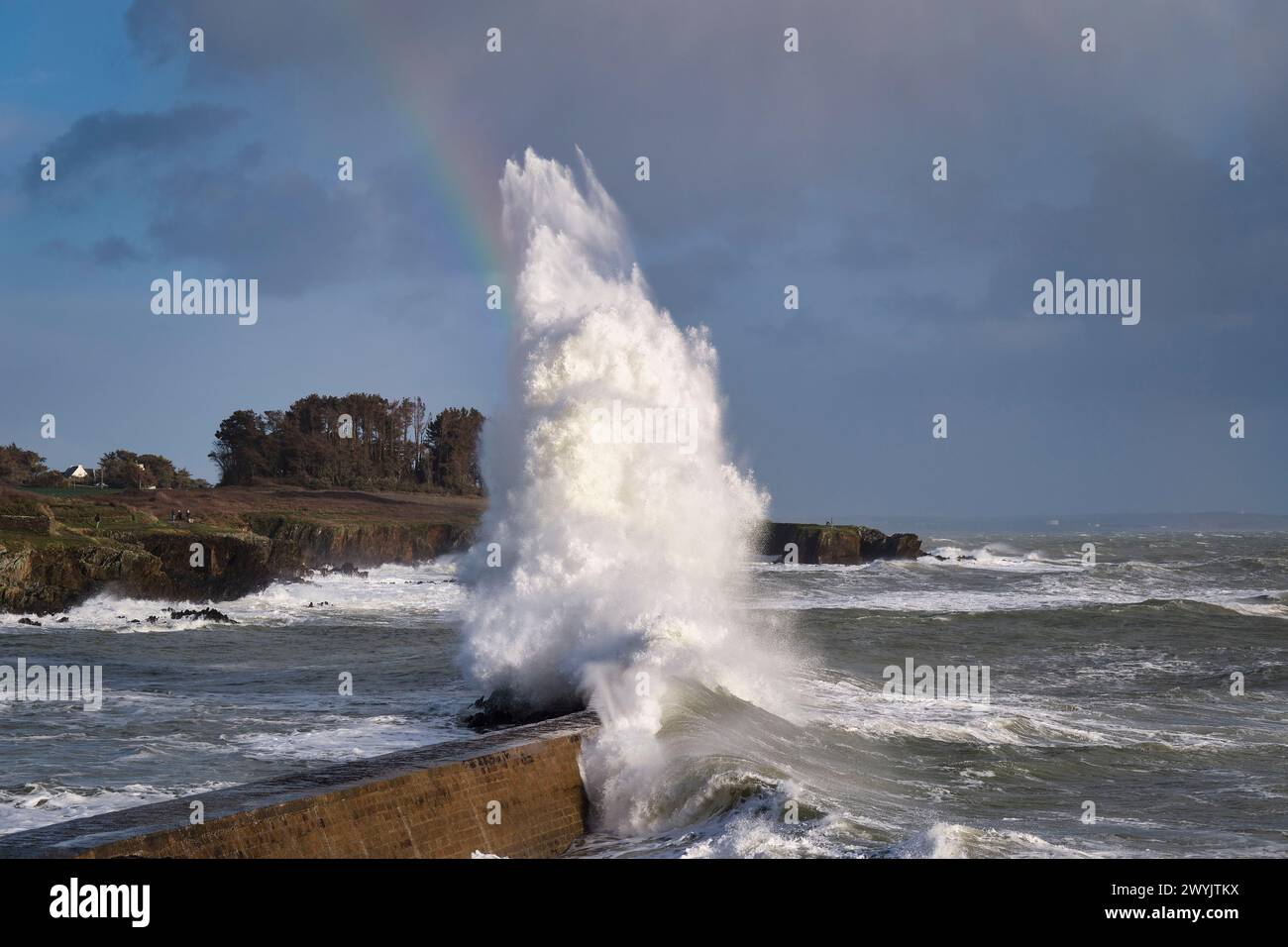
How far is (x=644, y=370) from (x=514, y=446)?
2704 millimetres

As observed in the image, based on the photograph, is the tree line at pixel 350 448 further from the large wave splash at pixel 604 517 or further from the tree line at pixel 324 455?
the large wave splash at pixel 604 517

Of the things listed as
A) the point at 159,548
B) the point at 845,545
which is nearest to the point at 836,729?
the point at 159,548

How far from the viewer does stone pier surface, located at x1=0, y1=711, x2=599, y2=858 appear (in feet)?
22.6

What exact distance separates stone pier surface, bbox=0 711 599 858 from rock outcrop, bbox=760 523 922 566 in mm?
58971

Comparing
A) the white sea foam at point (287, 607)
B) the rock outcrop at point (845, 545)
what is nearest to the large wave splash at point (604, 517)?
the white sea foam at point (287, 607)

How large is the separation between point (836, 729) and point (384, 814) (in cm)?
801

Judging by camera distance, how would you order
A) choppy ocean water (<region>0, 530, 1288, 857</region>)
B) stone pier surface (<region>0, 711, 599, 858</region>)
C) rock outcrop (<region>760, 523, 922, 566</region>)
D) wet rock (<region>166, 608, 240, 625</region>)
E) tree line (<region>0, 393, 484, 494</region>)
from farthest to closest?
1. tree line (<region>0, 393, 484, 494</region>)
2. rock outcrop (<region>760, 523, 922, 566</region>)
3. wet rock (<region>166, 608, 240, 625</region>)
4. choppy ocean water (<region>0, 530, 1288, 857</region>)
5. stone pier surface (<region>0, 711, 599, 858</region>)

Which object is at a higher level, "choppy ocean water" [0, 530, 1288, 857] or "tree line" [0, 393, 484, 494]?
"tree line" [0, 393, 484, 494]

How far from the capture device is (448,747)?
32.3ft

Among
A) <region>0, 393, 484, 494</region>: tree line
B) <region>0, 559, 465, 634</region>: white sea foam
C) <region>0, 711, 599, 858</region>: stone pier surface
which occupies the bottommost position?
<region>0, 559, 465, 634</region>: white sea foam

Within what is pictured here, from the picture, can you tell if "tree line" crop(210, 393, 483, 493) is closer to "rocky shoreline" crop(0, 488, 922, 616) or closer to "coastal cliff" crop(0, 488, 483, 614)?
"rocky shoreline" crop(0, 488, 922, 616)

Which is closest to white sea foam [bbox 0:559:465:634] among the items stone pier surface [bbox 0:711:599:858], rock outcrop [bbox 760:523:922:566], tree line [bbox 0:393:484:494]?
stone pier surface [bbox 0:711:599:858]
